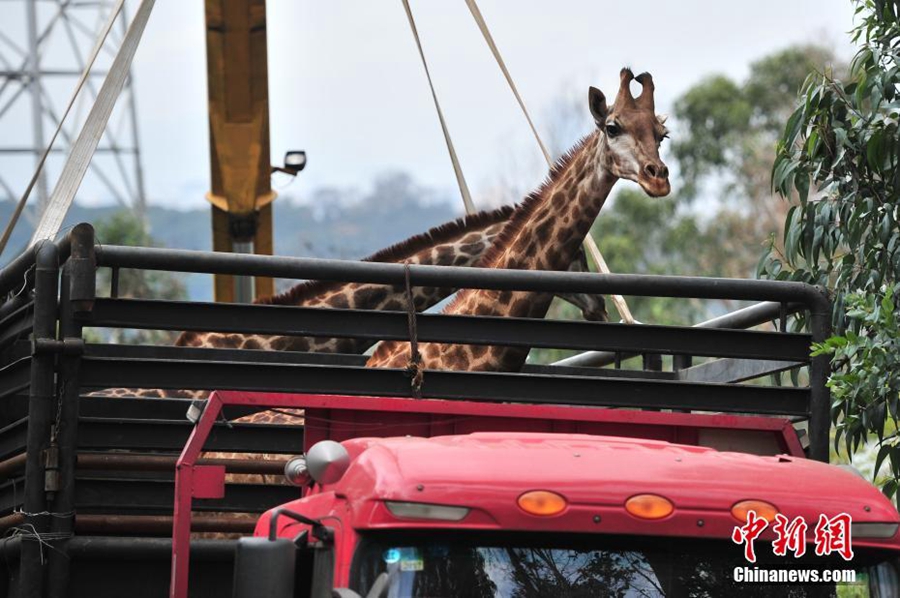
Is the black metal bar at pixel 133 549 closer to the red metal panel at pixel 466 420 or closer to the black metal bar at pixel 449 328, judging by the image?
the red metal panel at pixel 466 420

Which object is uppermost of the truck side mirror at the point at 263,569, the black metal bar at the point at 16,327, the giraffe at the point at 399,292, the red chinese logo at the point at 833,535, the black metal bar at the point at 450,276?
the giraffe at the point at 399,292

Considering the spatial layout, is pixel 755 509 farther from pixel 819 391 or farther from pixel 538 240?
pixel 538 240

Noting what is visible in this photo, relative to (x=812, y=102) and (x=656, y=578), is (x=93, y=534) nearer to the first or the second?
(x=656, y=578)

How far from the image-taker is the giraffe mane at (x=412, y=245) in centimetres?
843

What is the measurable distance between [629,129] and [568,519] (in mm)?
4239

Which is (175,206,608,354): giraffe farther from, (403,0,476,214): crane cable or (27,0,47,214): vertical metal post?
(27,0,47,214): vertical metal post

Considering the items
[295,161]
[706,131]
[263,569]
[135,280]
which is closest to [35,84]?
[135,280]

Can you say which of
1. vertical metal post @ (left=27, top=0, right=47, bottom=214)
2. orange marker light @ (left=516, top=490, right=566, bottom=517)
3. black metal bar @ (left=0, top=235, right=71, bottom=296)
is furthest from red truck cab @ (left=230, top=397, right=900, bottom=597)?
vertical metal post @ (left=27, top=0, right=47, bottom=214)

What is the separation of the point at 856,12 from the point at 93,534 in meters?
4.65

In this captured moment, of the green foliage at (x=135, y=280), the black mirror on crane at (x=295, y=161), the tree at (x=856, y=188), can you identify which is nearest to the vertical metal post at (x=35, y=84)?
the green foliage at (x=135, y=280)

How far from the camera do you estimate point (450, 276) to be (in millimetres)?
6316

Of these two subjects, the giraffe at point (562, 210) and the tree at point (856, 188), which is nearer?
the tree at point (856, 188)

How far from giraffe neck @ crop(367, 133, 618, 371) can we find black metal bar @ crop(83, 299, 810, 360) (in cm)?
156

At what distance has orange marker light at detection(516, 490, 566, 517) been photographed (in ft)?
14.3
